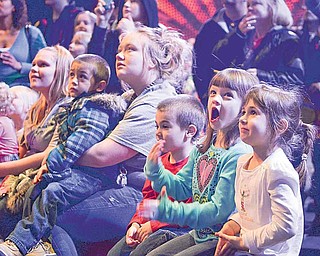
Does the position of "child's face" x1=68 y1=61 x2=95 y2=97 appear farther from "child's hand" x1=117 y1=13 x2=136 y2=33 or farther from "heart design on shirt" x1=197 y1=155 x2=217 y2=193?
"heart design on shirt" x1=197 y1=155 x2=217 y2=193

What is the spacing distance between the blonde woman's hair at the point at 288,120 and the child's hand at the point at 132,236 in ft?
2.37

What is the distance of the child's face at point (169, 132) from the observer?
2.83m

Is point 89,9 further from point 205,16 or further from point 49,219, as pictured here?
point 49,219

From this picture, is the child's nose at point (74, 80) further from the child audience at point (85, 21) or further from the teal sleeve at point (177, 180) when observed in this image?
the teal sleeve at point (177, 180)

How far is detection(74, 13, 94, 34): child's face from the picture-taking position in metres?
3.26

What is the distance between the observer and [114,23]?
10.4 feet

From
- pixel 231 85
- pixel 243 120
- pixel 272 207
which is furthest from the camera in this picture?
pixel 231 85

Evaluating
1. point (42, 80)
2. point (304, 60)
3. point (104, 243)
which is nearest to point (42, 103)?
point (42, 80)

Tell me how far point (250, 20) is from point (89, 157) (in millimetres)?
939

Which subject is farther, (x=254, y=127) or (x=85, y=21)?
(x=85, y=21)

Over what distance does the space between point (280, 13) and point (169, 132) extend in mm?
648

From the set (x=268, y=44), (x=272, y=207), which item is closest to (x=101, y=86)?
(x=268, y=44)

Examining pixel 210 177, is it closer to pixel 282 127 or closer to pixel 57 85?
pixel 282 127

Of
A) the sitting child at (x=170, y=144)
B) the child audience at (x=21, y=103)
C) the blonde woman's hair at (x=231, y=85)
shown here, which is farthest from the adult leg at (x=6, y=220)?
the blonde woman's hair at (x=231, y=85)
